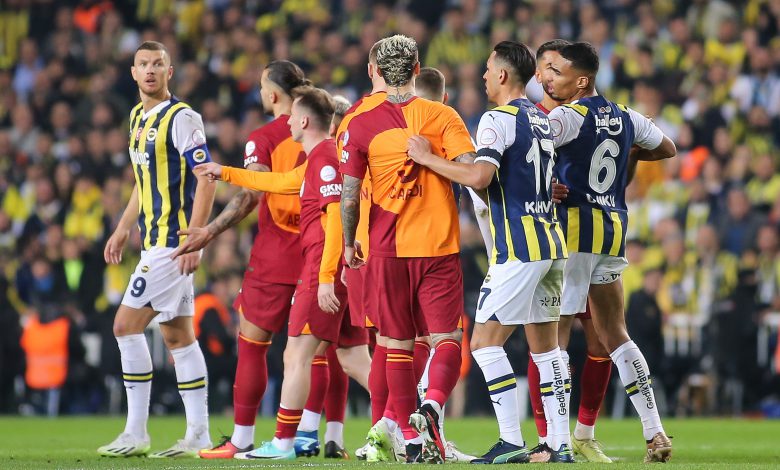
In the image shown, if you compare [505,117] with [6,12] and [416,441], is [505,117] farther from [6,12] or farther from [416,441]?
[6,12]

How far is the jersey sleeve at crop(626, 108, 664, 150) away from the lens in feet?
27.4

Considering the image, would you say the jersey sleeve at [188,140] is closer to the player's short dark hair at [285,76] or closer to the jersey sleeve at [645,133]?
the player's short dark hair at [285,76]

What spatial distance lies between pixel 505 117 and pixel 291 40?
538 inches

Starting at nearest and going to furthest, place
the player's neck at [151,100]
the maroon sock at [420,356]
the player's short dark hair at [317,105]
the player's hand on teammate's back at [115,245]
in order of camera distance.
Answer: the maroon sock at [420,356] → the player's short dark hair at [317,105] → the player's neck at [151,100] → the player's hand on teammate's back at [115,245]

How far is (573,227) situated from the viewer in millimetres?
8086

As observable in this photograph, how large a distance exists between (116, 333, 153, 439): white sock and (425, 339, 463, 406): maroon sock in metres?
2.52

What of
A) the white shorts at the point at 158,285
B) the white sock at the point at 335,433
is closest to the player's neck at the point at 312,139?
the white shorts at the point at 158,285

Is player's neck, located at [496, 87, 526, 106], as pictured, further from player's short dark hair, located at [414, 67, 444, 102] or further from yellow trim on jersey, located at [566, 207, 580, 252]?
player's short dark hair, located at [414, 67, 444, 102]

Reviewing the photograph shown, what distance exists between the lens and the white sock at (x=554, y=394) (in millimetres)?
7520

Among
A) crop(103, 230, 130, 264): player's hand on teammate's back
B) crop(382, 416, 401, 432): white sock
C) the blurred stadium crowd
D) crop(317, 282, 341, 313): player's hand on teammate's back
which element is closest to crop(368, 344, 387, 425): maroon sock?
crop(382, 416, 401, 432): white sock

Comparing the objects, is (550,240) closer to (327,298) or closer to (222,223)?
(327,298)

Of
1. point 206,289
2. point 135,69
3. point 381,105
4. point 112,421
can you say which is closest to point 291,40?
point 206,289

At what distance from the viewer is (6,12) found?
71.0ft

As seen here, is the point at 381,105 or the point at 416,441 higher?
the point at 381,105
